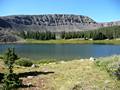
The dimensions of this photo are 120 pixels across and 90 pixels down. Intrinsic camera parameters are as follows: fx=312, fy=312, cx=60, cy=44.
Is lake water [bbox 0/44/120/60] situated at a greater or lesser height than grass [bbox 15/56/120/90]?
lesser

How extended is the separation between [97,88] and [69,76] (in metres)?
5.42

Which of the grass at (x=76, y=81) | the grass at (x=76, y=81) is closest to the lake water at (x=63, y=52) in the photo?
the grass at (x=76, y=81)

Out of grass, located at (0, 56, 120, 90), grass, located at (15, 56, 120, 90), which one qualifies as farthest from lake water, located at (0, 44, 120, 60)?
grass, located at (15, 56, 120, 90)

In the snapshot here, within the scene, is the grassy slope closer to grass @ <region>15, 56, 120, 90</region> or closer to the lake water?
grass @ <region>15, 56, 120, 90</region>

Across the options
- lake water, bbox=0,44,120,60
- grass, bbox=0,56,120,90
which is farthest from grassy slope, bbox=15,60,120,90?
lake water, bbox=0,44,120,60

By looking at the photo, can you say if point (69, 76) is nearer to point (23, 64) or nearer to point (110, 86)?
point (110, 86)

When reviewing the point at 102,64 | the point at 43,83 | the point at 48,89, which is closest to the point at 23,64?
the point at 102,64

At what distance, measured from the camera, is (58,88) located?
1941cm

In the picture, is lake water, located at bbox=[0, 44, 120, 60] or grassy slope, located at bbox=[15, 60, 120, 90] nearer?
grassy slope, located at bbox=[15, 60, 120, 90]

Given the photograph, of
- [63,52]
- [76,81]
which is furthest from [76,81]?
[63,52]

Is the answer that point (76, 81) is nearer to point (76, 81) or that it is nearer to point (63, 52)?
point (76, 81)

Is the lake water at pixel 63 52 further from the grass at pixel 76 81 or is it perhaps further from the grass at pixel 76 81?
the grass at pixel 76 81

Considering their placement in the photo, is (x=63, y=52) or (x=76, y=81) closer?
(x=76, y=81)

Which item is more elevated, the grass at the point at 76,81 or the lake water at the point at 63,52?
the grass at the point at 76,81
